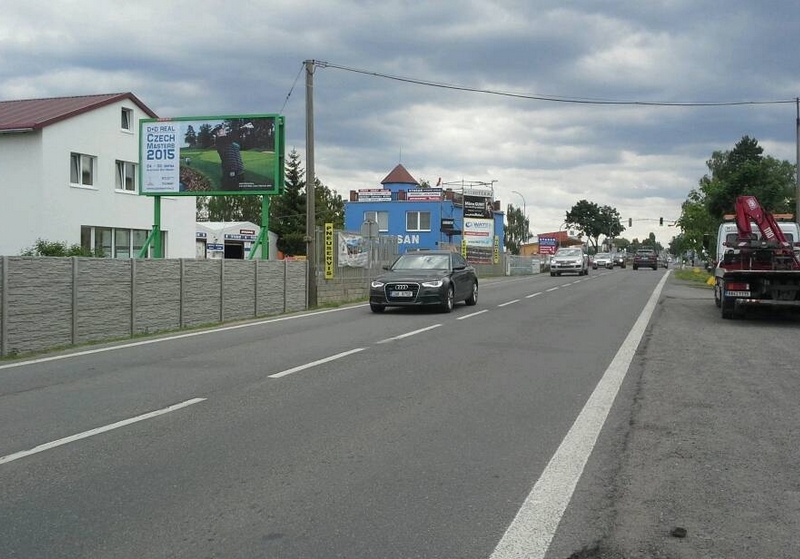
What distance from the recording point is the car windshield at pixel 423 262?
64.7 ft

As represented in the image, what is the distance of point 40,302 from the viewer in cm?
1206

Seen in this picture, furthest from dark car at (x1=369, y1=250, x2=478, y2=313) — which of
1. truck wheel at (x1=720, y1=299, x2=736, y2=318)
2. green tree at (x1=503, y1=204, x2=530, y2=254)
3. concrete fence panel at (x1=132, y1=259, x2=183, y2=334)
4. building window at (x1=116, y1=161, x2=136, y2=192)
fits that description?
green tree at (x1=503, y1=204, x2=530, y2=254)

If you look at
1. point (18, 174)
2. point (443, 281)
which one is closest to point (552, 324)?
A: point (443, 281)

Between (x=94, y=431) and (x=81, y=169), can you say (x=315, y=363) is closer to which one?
(x=94, y=431)

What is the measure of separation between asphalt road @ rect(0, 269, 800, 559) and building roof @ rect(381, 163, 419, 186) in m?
74.4

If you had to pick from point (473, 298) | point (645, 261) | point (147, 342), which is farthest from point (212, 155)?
point (645, 261)

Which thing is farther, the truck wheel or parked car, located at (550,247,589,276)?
parked car, located at (550,247,589,276)

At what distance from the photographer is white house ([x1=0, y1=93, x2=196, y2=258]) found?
106 ft

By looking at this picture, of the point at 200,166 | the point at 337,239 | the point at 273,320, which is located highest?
the point at 200,166

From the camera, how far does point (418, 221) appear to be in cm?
6756

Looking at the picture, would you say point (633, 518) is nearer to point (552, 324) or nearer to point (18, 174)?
point (552, 324)

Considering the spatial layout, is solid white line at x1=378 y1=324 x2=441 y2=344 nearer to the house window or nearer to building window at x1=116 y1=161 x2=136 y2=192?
the house window

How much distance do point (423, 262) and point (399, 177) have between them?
66.2 m

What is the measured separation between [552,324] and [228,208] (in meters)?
104
